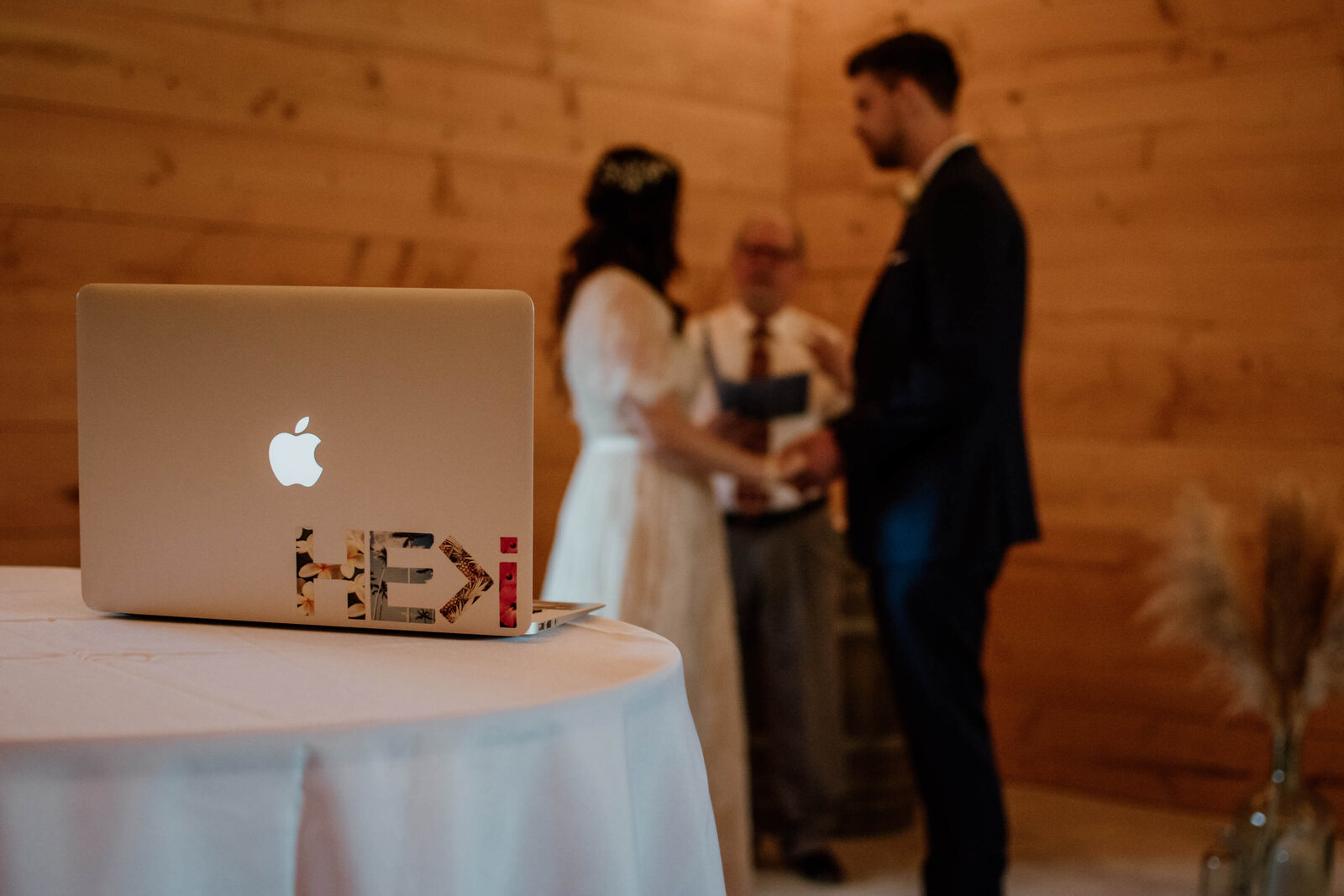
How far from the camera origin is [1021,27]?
130 inches

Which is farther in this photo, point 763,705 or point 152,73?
point 763,705

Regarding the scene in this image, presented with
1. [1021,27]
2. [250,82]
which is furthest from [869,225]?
[250,82]

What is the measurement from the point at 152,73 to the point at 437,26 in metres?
0.71

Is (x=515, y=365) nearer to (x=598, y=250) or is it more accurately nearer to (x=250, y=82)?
(x=598, y=250)

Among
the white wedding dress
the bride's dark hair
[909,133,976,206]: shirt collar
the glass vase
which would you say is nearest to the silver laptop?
the white wedding dress

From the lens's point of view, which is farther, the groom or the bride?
the bride

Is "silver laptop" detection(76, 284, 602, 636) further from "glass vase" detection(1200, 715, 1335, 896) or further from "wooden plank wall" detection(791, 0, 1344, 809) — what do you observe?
"wooden plank wall" detection(791, 0, 1344, 809)

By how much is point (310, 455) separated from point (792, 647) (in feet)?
5.83

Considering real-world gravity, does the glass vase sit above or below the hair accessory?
below

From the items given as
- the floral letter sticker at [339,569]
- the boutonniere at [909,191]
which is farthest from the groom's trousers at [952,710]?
the floral letter sticker at [339,569]

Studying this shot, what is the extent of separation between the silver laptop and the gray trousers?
5.20ft

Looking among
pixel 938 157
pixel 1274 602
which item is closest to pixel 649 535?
pixel 938 157

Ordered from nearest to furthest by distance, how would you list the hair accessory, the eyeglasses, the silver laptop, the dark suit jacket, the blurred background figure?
1. the silver laptop
2. the dark suit jacket
3. the hair accessory
4. the blurred background figure
5. the eyeglasses

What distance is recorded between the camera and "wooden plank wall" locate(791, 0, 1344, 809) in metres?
2.92
